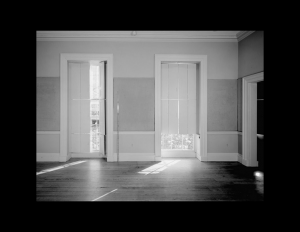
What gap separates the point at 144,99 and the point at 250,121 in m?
2.70

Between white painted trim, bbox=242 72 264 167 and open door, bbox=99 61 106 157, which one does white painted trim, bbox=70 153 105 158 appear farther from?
white painted trim, bbox=242 72 264 167

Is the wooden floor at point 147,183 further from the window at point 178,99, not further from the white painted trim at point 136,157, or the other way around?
the window at point 178,99

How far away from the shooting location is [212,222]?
213 centimetres

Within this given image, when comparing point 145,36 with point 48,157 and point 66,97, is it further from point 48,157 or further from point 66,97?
point 48,157

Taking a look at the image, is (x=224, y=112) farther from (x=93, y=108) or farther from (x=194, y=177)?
(x=93, y=108)

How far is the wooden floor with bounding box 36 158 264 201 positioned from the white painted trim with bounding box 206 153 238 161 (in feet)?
1.26

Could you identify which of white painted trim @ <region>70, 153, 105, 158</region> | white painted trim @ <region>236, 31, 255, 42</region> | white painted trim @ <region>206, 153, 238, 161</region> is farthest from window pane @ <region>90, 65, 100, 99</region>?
white painted trim @ <region>236, 31, 255, 42</region>

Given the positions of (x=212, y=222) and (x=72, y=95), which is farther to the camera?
(x=72, y=95)

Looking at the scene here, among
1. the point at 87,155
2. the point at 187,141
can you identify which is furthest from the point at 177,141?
the point at 87,155

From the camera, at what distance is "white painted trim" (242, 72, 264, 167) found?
219 inches

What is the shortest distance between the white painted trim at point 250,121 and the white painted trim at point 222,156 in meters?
0.46

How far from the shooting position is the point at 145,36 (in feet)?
19.4
